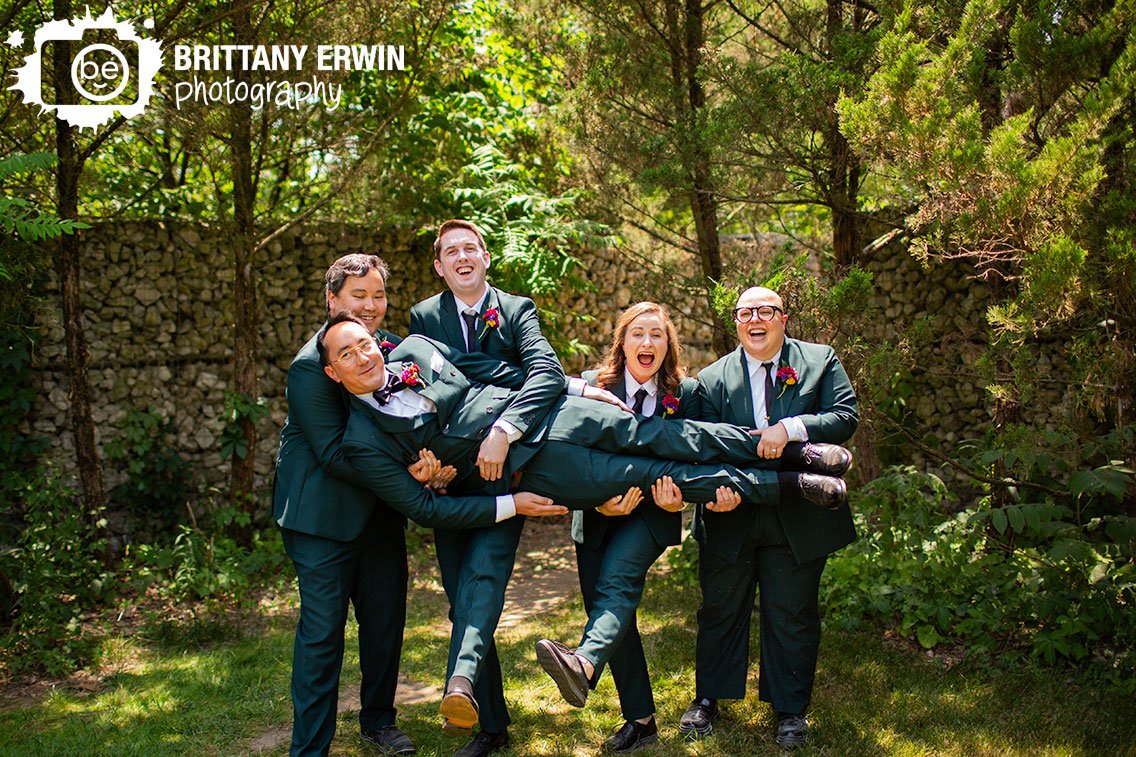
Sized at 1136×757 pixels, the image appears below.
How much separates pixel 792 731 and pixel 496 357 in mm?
2075

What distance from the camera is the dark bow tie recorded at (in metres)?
3.67

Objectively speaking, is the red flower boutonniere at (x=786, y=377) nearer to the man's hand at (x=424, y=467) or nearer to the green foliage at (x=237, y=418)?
the man's hand at (x=424, y=467)

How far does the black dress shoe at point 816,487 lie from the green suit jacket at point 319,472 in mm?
1757

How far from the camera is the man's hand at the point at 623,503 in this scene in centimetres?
373

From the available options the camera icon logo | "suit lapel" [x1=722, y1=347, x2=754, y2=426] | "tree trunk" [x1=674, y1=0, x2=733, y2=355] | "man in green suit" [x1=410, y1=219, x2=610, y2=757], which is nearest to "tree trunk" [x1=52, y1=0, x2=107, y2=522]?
the camera icon logo

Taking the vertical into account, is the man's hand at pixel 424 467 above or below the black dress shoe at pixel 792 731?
above

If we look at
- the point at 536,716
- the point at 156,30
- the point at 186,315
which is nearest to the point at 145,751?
the point at 536,716

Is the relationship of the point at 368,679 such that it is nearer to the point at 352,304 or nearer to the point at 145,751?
the point at 145,751

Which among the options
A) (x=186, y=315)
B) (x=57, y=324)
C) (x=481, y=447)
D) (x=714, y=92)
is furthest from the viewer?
(x=186, y=315)

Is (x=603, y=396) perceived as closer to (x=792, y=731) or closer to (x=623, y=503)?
(x=623, y=503)

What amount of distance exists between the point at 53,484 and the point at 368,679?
9.24 ft

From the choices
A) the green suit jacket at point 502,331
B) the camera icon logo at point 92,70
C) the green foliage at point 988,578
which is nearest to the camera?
the green suit jacket at point 502,331

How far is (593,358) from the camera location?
31.4 ft

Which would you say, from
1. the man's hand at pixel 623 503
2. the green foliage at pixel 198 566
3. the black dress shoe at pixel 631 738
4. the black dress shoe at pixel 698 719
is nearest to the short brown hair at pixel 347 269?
the man's hand at pixel 623 503
